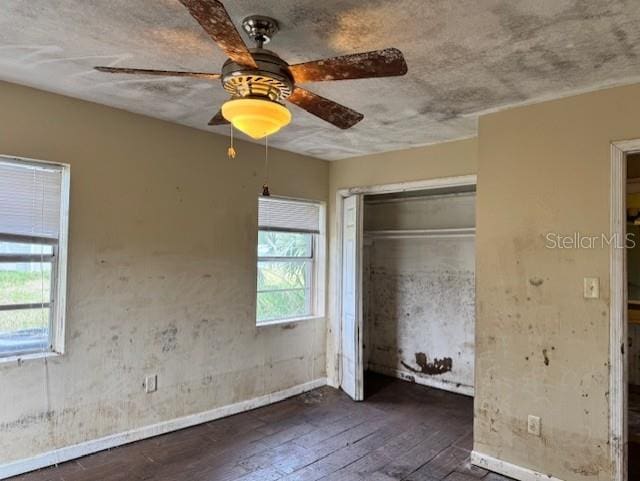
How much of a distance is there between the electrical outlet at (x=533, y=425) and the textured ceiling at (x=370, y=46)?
2.03 meters

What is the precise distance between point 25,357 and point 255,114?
2324 mm

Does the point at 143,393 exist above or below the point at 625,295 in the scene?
below

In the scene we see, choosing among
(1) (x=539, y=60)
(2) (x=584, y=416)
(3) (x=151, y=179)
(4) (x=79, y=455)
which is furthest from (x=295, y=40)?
(4) (x=79, y=455)

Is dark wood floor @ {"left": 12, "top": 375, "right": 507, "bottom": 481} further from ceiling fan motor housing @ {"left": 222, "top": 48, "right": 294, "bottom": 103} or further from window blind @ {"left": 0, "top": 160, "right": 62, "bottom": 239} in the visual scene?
ceiling fan motor housing @ {"left": 222, "top": 48, "right": 294, "bottom": 103}

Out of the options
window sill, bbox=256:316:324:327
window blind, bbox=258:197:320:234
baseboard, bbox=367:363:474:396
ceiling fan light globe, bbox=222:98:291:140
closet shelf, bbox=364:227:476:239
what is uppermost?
ceiling fan light globe, bbox=222:98:291:140

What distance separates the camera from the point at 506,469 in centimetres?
282

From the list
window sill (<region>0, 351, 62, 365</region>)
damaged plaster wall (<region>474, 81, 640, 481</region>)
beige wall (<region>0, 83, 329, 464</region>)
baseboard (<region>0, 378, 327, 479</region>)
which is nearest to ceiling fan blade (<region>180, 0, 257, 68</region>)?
beige wall (<region>0, 83, 329, 464</region>)

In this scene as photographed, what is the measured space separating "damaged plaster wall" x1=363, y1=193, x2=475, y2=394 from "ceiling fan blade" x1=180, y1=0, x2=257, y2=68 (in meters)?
3.71

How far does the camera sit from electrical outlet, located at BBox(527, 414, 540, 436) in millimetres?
2731

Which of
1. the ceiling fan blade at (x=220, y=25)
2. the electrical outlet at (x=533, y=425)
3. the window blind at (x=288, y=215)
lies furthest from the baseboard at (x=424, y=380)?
the ceiling fan blade at (x=220, y=25)

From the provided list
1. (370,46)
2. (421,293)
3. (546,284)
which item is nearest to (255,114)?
(370,46)

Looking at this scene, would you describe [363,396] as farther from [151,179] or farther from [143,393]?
[151,179]

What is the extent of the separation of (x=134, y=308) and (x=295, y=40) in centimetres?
225

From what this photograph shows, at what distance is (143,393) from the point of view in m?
3.25
